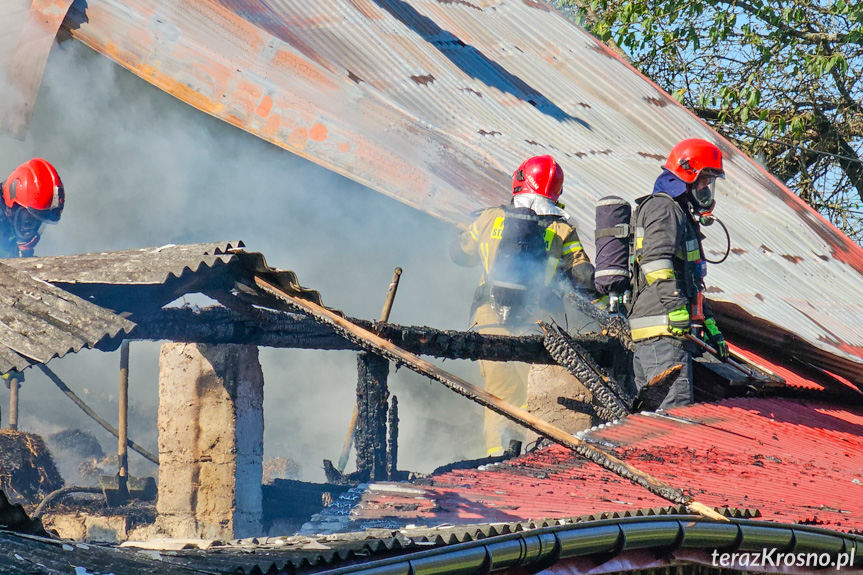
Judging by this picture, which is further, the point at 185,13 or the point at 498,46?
the point at 498,46

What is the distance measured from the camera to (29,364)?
4.05 meters

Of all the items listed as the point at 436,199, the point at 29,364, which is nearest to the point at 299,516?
the point at 436,199

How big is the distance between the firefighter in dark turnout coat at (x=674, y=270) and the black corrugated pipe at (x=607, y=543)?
1964 millimetres

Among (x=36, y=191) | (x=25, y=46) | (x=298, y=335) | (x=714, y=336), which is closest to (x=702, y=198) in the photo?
(x=714, y=336)

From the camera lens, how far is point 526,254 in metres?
6.94

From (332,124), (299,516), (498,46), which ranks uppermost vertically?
(498,46)

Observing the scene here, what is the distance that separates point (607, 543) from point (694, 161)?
3.46m

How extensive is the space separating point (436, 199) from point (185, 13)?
2185 millimetres

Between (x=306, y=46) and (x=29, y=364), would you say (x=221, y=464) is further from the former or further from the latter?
(x=306, y=46)

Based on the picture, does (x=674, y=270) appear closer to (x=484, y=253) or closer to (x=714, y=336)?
(x=714, y=336)

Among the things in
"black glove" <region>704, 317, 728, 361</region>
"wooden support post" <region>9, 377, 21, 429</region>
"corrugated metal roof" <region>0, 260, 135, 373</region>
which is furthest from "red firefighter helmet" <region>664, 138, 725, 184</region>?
"wooden support post" <region>9, 377, 21, 429</region>

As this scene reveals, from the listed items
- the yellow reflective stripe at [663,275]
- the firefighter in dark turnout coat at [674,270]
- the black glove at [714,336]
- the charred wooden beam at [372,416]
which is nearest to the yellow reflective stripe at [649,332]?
the firefighter in dark turnout coat at [674,270]

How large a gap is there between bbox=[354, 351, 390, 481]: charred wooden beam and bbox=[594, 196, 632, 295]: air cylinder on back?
5.01 feet

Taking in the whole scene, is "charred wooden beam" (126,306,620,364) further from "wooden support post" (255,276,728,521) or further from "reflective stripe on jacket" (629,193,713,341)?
"wooden support post" (255,276,728,521)
